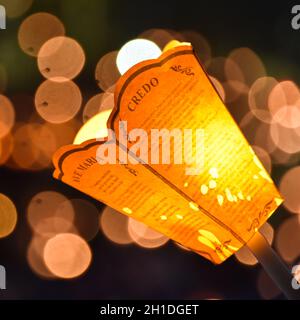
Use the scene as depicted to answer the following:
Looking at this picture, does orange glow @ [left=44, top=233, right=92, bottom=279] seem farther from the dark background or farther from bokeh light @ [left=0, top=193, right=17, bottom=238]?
bokeh light @ [left=0, top=193, right=17, bottom=238]

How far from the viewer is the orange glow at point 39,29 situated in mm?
2227

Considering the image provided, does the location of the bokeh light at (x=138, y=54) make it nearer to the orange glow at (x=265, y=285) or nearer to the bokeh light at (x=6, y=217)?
the orange glow at (x=265, y=285)

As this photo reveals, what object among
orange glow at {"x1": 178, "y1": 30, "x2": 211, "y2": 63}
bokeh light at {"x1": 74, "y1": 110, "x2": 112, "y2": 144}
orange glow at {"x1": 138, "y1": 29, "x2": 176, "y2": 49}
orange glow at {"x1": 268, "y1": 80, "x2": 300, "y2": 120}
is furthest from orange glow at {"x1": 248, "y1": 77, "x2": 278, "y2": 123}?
bokeh light at {"x1": 74, "y1": 110, "x2": 112, "y2": 144}

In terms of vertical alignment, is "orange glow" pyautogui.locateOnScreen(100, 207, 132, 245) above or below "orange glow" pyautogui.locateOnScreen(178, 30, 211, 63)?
below

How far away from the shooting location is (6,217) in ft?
7.72

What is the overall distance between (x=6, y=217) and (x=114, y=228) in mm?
564

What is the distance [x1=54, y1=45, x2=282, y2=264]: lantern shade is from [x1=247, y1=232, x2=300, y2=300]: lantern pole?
22mm

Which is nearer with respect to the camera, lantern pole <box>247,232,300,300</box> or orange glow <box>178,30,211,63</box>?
lantern pole <box>247,232,300,300</box>

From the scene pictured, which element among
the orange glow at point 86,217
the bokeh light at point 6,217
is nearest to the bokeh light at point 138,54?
the bokeh light at point 6,217

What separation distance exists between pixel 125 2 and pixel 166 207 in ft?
7.04

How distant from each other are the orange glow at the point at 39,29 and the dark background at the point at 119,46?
0.17ft

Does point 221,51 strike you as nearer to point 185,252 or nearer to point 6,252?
point 185,252

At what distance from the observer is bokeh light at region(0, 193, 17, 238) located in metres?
2.36

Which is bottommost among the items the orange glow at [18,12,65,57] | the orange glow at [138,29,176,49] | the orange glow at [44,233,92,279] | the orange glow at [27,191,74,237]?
the orange glow at [44,233,92,279]
